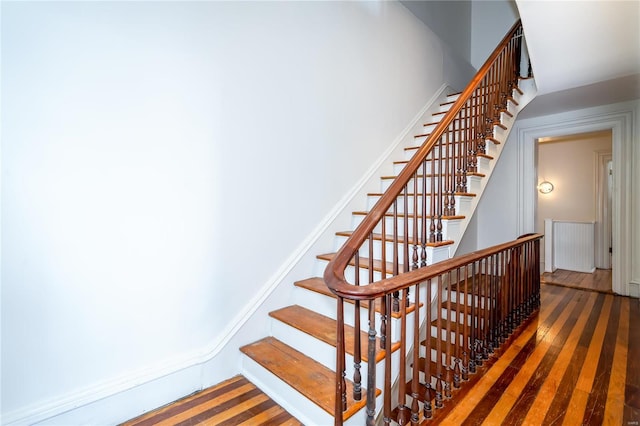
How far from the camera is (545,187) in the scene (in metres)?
5.88

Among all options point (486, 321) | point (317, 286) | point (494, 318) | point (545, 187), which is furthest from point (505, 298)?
point (545, 187)

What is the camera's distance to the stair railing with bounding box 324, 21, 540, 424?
129 centimetres

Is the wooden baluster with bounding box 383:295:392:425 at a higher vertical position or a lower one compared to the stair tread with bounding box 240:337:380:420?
higher

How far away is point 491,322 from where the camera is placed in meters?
2.23

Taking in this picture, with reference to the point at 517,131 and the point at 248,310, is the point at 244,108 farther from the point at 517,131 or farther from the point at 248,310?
the point at 517,131

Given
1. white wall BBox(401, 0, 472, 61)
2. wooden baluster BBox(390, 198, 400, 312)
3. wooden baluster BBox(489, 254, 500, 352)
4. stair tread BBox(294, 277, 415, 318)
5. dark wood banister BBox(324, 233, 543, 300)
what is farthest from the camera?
white wall BBox(401, 0, 472, 61)

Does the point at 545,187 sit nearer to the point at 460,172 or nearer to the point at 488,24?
the point at 488,24

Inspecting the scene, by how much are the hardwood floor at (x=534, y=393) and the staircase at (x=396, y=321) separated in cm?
9

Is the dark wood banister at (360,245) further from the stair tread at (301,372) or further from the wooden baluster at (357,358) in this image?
the stair tread at (301,372)

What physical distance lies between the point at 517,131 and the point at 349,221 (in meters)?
3.44

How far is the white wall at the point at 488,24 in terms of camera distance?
4996 mm

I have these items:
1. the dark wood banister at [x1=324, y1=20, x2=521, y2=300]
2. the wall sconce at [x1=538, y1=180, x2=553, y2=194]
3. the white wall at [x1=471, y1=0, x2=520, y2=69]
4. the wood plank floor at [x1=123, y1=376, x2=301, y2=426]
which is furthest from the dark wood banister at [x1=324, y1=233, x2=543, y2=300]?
the wall sconce at [x1=538, y1=180, x2=553, y2=194]

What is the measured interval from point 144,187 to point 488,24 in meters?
6.14

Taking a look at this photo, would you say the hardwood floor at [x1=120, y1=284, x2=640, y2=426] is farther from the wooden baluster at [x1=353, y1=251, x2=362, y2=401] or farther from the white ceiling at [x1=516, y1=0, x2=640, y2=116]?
the white ceiling at [x1=516, y1=0, x2=640, y2=116]
